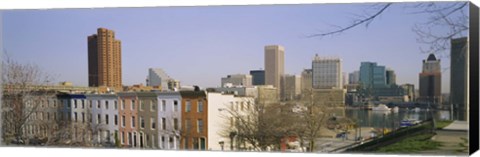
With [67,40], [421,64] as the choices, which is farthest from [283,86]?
[67,40]

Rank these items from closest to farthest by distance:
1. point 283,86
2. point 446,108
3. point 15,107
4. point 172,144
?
point 446,108
point 283,86
point 172,144
point 15,107

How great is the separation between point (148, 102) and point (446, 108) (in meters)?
3.78

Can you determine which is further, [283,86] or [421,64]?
[283,86]

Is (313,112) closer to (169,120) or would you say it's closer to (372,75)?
(372,75)

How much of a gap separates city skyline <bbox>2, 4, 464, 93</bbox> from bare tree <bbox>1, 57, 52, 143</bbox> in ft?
0.80

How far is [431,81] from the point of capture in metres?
6.54

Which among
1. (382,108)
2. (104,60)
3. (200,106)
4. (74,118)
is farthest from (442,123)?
(74,118)

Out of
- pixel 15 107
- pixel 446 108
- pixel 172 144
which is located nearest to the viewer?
pixel 446 108

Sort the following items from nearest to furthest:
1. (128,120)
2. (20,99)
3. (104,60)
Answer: (104,60) → (128,120) → (20,99)

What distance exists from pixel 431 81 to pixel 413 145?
0.79 metres

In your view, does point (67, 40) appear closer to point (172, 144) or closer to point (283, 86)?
point (172, 144)

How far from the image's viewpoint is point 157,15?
7.32 metres

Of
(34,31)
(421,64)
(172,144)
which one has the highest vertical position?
(34,31)

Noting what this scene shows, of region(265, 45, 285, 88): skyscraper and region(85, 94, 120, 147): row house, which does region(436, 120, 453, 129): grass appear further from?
region(85, 94, 120, 147): row house
